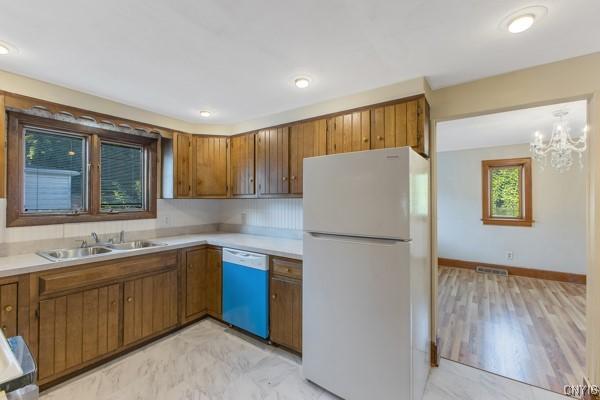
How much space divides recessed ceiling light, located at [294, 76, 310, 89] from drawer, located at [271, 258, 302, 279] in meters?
1.51

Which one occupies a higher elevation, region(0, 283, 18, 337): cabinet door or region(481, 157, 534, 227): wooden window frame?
region(481, 157, 534, 227): wooden window frame

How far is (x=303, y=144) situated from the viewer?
271cm

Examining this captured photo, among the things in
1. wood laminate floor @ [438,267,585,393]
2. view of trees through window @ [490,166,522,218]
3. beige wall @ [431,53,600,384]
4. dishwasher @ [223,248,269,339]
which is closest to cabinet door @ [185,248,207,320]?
dishwasher @ [223,248,269,339]

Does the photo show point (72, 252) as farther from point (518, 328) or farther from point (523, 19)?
point (518, 328)

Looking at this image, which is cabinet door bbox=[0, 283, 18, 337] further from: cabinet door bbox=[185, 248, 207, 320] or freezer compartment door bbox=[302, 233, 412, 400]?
freezer compartment door bbox=[302, 233, 412, 400]

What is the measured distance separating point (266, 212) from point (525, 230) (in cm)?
455

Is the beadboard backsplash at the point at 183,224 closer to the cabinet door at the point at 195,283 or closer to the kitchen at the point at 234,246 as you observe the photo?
the kitchen at the point at 234,246

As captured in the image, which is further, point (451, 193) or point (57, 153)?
point (451, 193)

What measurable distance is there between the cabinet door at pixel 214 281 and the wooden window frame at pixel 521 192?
189 inches

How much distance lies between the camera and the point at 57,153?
2.48 m

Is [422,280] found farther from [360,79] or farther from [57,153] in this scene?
[57,153]

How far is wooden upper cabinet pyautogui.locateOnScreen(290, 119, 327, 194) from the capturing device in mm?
2590

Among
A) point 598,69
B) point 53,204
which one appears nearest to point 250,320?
point 53,204

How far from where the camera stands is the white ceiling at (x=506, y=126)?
290cm
